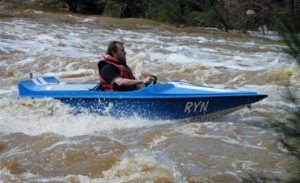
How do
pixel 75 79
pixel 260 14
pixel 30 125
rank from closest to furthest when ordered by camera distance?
1. pixel 30 125
2. pixel 75 79
3. pixel 260 14

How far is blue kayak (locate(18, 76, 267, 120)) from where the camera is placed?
6076 millimetres

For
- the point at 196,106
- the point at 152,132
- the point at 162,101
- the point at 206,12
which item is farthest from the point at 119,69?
the point at 206,12

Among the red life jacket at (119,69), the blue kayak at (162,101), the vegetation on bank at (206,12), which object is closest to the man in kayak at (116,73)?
the red life jacket at (119,69)

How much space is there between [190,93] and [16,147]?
196cm

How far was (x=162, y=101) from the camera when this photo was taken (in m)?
6.21

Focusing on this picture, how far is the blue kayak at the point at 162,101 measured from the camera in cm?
608

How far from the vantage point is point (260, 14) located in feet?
54.4

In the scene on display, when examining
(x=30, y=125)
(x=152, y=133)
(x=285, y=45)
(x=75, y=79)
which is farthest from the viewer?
(x=75, y=79)

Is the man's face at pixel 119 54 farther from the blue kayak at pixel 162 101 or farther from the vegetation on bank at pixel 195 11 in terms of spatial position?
the vegetation on bank at pixel 195 11

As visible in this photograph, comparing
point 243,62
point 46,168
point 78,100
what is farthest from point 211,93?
point 243,62

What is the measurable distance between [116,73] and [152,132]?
0.81 metres

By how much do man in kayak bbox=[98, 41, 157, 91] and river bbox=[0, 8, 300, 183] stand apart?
1.29ft

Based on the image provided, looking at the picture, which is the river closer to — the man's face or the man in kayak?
the man in kayak

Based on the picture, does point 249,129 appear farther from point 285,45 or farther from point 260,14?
point 260,14
